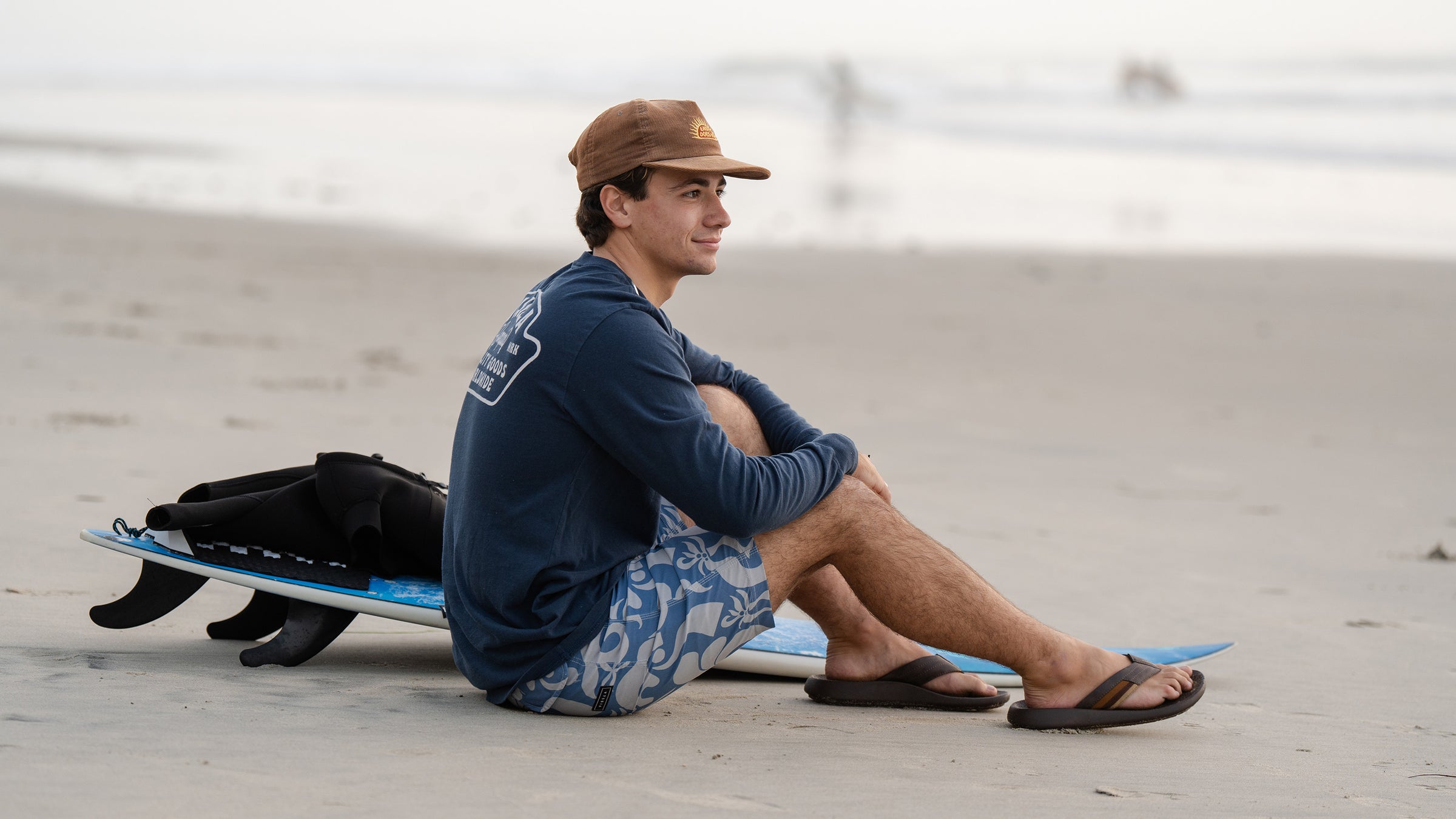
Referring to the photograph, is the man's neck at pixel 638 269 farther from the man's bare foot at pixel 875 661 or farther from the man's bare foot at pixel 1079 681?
the man's bare foot at pixel 1079 681

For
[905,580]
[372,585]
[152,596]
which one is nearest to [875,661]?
[905,580]

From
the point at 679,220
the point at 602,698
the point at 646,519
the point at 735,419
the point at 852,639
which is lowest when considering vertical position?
the point at 602,698

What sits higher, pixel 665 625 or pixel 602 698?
pixel 665 625

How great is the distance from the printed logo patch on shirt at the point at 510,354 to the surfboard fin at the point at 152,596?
3.06 feet

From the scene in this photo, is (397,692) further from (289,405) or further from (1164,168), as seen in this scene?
(1164,168)

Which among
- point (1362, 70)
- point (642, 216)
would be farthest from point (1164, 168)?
point (642, 216)

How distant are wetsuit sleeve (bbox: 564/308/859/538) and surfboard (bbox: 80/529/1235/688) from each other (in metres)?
0.58

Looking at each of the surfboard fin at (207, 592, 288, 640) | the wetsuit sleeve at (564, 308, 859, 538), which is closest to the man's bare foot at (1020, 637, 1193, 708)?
the wetsuit sleeve at (564, 308, 859, 538)

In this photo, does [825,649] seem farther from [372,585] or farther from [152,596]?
[152,596]

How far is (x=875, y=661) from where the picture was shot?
336cm

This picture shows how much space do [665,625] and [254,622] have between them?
121 cm

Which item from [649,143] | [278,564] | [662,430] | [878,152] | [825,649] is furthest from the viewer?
[878,152]

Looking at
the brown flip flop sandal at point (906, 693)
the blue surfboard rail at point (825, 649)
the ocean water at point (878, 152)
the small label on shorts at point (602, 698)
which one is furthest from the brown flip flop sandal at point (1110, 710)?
the ocean water at point (878, 152)

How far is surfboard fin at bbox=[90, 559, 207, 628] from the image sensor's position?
3.26 m
